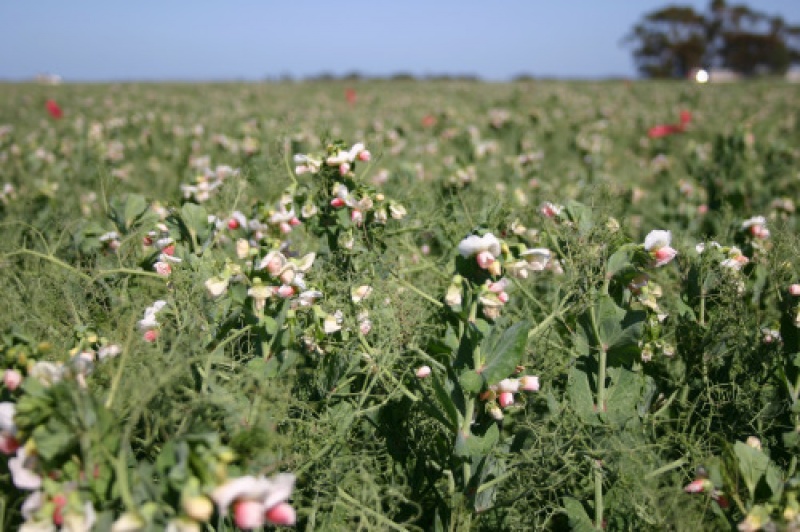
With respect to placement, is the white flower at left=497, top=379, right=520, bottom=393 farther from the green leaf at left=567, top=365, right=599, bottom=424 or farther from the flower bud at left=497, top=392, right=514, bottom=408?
the green leaf at left=567, top=365, right=599, bottom=424

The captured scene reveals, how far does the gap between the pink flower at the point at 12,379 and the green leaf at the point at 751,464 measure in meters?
1.40

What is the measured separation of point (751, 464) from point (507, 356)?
542 mm

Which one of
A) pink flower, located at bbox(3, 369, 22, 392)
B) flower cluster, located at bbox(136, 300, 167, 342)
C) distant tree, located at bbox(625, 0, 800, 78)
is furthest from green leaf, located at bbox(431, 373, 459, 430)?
distant tree, located at bbox(625, 0, 800, 78)

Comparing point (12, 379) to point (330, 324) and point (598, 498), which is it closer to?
point (330, 324)

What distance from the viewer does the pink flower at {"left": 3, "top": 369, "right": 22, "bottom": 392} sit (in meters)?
1.20

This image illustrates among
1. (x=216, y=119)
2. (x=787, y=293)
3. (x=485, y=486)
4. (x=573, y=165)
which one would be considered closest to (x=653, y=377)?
(x=787, y=293)

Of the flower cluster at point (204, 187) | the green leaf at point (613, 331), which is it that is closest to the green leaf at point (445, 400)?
the green leaf at point (613, 331)

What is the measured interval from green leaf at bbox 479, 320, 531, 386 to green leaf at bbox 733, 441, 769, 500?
0.49 m

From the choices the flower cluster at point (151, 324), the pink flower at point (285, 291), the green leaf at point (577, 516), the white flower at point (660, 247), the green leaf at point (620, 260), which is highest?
the white flower at point (660, 247)

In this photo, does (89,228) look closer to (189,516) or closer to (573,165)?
(189,516)

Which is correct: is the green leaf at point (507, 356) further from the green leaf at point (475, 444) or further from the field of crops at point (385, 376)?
the green leaf at point (475, 444)

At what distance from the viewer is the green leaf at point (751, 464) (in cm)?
137

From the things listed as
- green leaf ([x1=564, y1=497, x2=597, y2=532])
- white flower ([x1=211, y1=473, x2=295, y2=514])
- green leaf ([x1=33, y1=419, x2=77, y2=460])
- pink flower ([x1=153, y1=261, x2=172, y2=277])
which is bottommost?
green leaf ([x1=564, y1=497, x2=597, y2=532])

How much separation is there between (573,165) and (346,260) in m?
4.81
